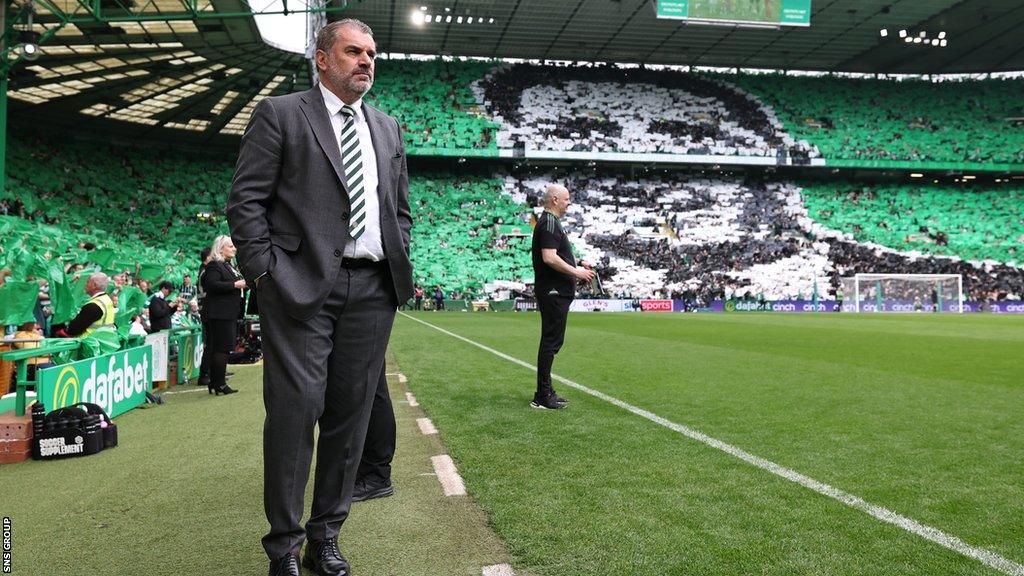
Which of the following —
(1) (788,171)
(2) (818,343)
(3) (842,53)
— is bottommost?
(2) (818,343)

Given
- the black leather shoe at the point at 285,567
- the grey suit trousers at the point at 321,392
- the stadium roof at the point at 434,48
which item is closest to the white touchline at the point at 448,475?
the grey suit trousers at the point at 321,392

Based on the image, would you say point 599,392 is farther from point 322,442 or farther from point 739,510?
point 322,442

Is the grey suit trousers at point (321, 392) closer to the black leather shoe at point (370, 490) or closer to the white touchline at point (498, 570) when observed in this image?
the white touchline at point (498, 570)

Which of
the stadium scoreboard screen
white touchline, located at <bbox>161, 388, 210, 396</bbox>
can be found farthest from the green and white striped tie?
the stadium scoreboard screen

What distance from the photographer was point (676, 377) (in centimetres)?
898

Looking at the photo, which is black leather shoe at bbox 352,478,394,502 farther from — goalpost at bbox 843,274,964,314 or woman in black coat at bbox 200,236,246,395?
goalpost at bbox 843,274,964,314

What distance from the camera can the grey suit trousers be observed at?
279cm

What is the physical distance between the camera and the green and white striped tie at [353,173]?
2.88 meters

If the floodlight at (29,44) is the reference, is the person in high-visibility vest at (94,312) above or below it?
below

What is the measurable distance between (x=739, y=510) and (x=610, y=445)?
5.42 feet

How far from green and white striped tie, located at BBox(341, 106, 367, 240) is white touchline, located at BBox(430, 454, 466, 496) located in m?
1.76

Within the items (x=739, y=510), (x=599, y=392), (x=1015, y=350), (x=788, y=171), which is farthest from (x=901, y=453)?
(x=788, y=171)

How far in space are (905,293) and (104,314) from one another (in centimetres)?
4033

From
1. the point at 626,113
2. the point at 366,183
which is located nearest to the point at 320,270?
the point at 366,183
